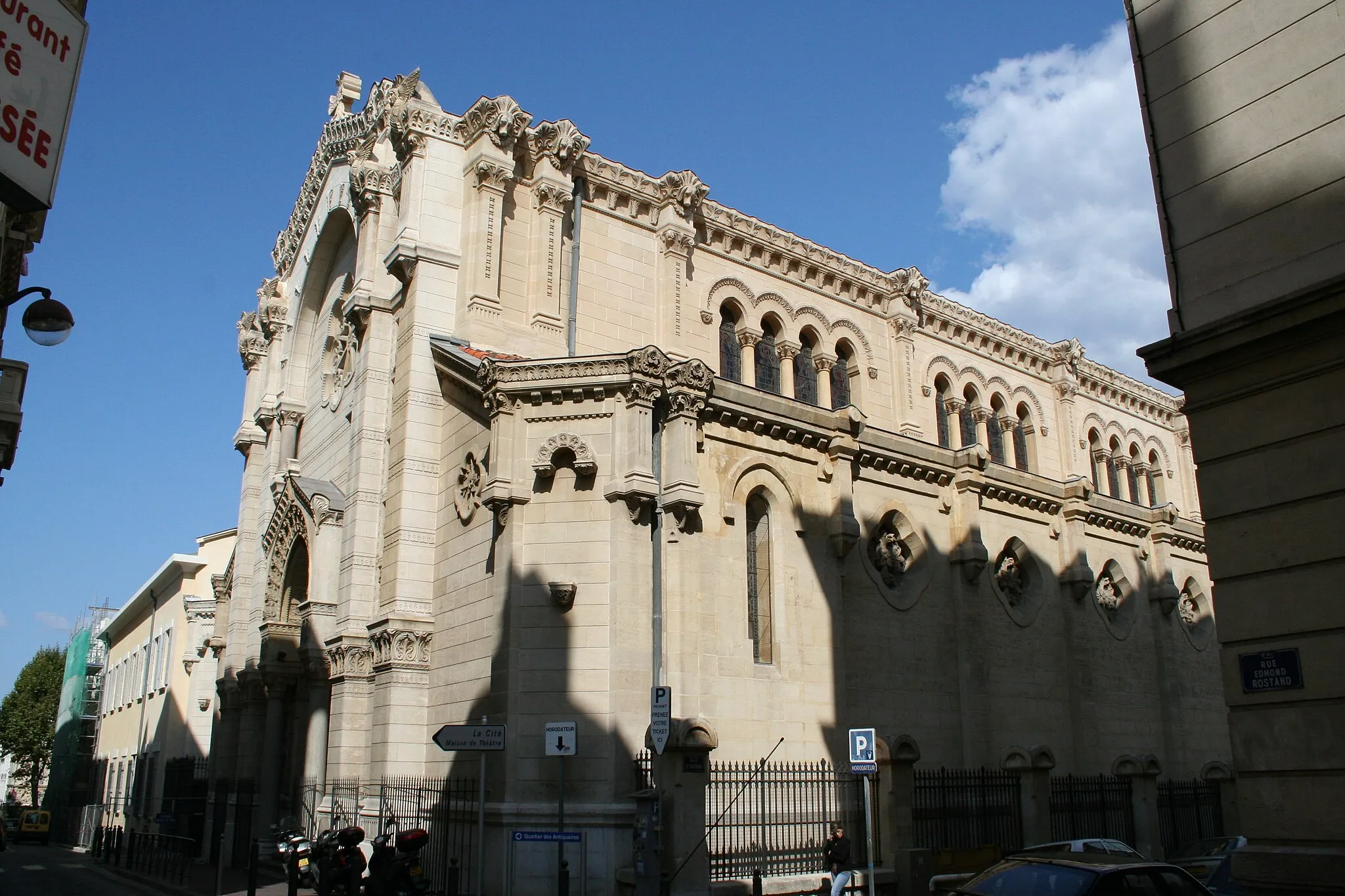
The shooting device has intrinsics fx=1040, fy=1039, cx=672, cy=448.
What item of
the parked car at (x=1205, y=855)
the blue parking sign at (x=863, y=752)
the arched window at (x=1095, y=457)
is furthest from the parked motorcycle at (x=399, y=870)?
the arched window at (x=1095, y=457)

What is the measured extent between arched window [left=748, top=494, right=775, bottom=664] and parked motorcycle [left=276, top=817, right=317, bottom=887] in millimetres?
9054

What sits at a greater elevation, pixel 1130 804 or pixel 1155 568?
pixel 1155 568

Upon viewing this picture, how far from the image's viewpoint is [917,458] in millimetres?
25031

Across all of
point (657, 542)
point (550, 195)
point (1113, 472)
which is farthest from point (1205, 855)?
point (1113, 472)

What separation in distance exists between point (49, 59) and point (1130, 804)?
2435 centimetres

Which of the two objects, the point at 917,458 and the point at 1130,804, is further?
the point at 917,458

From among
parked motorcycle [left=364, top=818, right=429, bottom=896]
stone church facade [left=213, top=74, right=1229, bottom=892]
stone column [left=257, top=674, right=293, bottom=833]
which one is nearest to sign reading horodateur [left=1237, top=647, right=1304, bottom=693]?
parked motorcycle [left=364, top=818, right=429, bottom=896]

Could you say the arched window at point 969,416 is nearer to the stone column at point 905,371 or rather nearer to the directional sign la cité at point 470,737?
the stone column at point 905,371

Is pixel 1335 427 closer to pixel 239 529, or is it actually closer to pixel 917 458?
pixel 917 458

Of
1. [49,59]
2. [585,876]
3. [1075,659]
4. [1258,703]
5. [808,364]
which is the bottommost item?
[585,876]

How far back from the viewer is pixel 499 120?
2416cm

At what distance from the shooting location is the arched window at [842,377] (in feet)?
98.0

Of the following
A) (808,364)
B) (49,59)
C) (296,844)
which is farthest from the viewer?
(808,364)

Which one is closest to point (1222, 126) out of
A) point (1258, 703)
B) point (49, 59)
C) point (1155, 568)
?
point (1258, 703)
